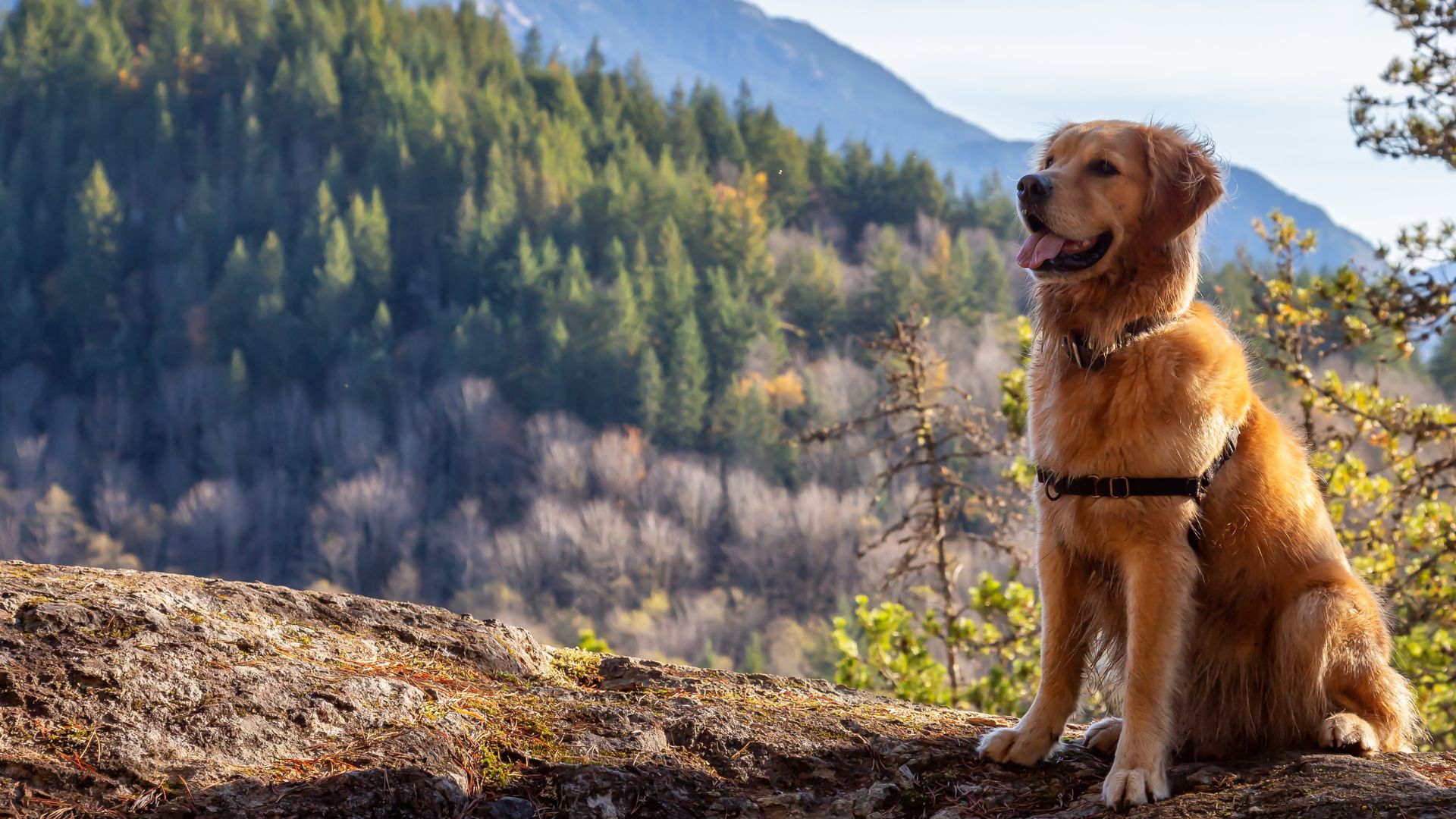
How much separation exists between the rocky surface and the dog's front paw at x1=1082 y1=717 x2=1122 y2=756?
4.2 inches

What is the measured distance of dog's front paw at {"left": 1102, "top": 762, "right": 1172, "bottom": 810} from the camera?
286 centimetres

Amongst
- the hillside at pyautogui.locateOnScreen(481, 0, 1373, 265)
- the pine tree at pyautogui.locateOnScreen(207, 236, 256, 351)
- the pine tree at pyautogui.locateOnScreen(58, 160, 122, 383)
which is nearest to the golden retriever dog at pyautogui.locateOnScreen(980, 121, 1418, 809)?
the pine tree at pyautogui.locateOnScreen(207, 236, 256, 351)

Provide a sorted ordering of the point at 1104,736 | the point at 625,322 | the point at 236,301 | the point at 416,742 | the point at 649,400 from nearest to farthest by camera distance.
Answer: the point at 416,742, the point at 1104,736, the point at 649,400, the point at 625,322, the point at 236,301

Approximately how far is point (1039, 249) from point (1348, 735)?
1582 mm

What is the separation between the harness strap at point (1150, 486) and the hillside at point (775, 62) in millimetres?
147614

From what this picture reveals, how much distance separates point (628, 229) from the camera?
255 ft

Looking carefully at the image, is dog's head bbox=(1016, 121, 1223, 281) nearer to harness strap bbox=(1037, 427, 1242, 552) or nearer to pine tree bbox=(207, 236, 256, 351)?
harness strap bbox=(1037, 427, 1242, 552)

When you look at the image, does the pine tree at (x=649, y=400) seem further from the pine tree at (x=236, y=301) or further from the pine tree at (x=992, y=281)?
the pine tree at (x=236, y=301)

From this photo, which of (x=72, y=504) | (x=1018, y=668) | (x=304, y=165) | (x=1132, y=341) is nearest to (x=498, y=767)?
(x=1132, y=341)

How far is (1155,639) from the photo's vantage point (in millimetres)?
3039

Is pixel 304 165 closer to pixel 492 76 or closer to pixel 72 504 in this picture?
pixel 492 76

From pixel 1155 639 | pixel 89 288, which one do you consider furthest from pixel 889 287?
pixel 1155 639

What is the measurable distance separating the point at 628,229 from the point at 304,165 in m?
23.4

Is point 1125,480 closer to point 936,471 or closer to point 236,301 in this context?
point 936,471
